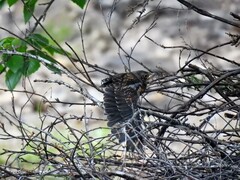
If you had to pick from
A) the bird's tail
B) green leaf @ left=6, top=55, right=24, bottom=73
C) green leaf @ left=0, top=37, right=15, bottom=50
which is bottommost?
the bird's tail

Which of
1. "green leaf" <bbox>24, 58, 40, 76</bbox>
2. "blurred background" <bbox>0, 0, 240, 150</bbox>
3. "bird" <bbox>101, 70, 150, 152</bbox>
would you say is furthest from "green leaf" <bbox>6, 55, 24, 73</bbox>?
"blurred background" <bbox>0, 0, 240, 150</bbox>

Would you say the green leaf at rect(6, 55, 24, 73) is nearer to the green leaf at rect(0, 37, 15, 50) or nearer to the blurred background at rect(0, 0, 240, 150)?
the green leaf at rect(0, 37, 15, 50)

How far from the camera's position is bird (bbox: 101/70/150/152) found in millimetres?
3672

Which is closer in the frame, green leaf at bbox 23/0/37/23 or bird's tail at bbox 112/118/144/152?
bird's tail at bbox 112/118/144/152

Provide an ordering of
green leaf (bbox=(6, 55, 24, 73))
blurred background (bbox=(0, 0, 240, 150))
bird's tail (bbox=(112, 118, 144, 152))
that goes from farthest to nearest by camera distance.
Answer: blurred background (bbox=(0, 0, 240, 150)) → green leaf (bbox=(6, 55, 24, 73)) → bird's tail (bbox=(112, 118, 144, 152))

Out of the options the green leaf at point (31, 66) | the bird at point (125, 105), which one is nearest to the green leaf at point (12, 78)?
the green leaf at point (31, 66)

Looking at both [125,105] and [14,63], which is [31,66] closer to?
[14,63]

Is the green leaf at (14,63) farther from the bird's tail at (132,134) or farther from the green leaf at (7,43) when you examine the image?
the bird's tail at (132,134)

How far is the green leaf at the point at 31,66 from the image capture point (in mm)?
4285

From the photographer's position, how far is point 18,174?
12.2 feet

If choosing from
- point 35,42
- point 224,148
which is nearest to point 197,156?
point 224,148

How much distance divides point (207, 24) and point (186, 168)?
8.85m

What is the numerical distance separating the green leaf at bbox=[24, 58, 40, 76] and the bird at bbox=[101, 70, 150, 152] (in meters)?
0.44

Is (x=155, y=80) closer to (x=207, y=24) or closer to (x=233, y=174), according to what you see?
(x=233, y=174)
